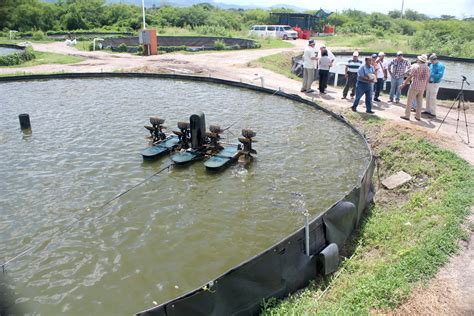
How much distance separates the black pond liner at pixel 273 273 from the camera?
17.4ft

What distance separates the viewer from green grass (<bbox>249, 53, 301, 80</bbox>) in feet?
81.4

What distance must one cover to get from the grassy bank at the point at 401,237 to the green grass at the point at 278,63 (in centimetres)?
1361

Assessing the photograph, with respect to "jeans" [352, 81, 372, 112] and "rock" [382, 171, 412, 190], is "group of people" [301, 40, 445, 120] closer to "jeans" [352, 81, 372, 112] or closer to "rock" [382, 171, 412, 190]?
"jeans" [352, 81, 372, 112]

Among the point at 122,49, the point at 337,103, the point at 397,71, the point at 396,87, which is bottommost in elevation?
the point at 337,103

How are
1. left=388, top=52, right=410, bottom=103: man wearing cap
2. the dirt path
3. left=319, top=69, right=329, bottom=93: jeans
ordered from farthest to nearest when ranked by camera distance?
1. left=319, top=69, right=329, bottom=93: jeans
2. left=388, top=52, right=410, bottom=103: man wearing cap
3. the dirt path

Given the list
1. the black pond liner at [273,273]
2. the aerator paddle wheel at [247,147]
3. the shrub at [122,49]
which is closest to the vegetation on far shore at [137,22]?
the shrub at [122,49]

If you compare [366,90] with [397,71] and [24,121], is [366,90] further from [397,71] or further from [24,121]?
[24,121]

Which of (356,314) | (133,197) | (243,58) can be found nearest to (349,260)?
(356,314)

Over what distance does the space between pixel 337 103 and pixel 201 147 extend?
24.0 feet

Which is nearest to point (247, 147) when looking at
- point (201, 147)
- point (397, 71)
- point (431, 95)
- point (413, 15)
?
point (201, 147)

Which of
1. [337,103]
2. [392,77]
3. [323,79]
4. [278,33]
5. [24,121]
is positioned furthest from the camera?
[278,33]

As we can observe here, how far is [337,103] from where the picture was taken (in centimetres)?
1681

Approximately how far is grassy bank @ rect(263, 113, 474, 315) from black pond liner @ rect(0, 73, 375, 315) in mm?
244

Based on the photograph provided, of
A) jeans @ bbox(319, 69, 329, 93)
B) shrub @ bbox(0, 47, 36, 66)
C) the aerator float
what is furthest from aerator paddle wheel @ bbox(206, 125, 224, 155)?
shrub @ bbox(0, 47, 36, 66)
